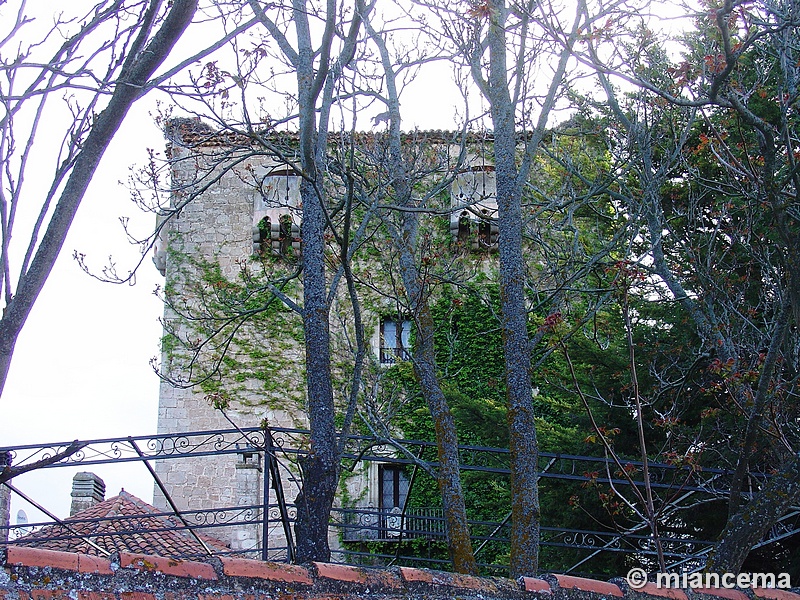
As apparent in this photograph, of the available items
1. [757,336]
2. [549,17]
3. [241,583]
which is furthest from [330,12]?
[757,336]

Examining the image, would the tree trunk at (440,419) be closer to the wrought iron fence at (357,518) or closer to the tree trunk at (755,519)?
the wrought iron fence at (357,518)

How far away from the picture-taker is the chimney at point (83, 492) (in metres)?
15.8

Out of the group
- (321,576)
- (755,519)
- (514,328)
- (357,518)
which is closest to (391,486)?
(357,518)

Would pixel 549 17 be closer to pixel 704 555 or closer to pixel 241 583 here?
pixel 241 583

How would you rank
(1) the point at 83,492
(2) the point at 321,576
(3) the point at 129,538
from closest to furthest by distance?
(2) the point at 321,576 → (3) the point at 129,538 → (1) the point at 83,492

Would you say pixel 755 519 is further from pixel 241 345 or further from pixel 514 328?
pixel 241 345

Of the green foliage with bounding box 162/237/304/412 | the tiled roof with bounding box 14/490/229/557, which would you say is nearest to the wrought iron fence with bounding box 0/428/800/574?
the tiled roof with bounding box 14/490/229/557

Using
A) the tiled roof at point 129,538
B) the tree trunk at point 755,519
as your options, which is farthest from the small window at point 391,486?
the tree trunk at point 755,519

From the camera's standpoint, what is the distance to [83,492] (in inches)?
627

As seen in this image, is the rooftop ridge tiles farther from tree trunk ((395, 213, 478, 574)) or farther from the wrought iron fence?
tree trunk ((395, 213, 478, 574))

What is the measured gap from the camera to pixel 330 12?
4992 mm

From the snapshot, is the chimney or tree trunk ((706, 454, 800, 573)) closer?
tree trunk ((706, 454, 800, 573))

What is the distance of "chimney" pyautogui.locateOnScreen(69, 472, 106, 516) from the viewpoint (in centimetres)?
1577

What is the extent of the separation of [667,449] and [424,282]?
2869 mm
